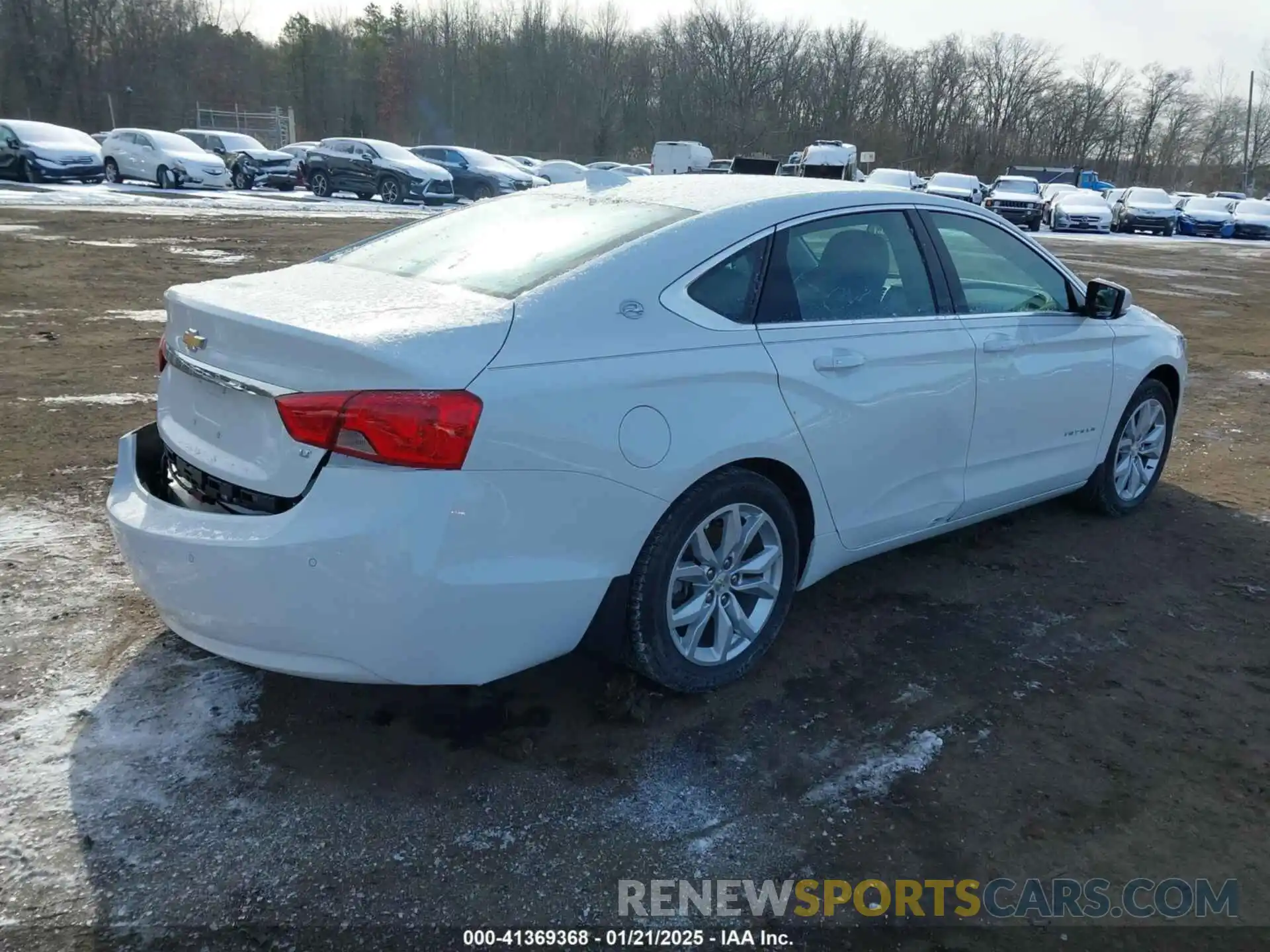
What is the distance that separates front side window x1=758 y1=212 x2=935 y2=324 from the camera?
3514mm

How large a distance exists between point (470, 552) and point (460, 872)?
0.80 meters

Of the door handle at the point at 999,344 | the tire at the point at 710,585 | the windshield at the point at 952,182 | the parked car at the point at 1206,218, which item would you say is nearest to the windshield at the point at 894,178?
the windshield at the point at 952,182

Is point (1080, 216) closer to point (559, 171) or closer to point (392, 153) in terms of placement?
point (559, 171)

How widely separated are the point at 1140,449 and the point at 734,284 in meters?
3.14

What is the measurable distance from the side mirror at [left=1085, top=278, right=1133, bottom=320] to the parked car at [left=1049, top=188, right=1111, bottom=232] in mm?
31765

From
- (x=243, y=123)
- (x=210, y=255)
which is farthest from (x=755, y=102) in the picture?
(x=210, y=255)

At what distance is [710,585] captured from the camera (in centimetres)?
331

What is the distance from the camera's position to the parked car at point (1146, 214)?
34.3 m

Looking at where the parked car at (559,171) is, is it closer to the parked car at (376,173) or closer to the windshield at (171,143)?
the parked car at (376,173)

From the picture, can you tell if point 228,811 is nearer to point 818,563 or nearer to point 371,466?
point 371,466

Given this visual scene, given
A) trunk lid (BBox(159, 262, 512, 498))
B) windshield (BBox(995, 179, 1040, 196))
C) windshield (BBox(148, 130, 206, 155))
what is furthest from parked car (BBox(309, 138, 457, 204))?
trunk lid (BBox(159, 262, 512, 498))

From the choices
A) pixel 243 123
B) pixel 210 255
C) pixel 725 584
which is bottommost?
pixel 210 255

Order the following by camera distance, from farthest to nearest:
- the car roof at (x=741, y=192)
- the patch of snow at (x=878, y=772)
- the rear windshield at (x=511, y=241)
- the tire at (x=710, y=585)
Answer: the car roof at (x=741, y=192)
the rear windshield at (x=511, y=241)
the tire at (x=710, y=585)
the patch of snow at (x=878, y=772)

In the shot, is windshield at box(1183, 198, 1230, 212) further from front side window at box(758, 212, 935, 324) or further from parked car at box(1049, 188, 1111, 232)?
front side window at box(758, 212, 935, 324)
